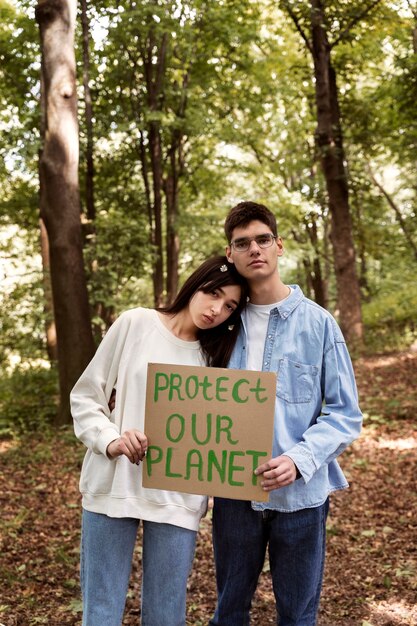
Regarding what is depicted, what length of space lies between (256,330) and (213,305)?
10.2 inches

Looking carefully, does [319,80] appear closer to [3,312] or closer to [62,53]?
[62,53]

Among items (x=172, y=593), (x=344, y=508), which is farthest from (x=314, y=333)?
(x=344, y=508)

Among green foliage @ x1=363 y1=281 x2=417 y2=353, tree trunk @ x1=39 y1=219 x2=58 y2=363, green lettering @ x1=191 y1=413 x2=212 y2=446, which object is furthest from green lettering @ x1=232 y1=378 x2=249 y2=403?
green foliage @ x1=363 y1=281 x2=417 y2=353

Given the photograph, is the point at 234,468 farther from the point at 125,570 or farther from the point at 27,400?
the point at 27,400

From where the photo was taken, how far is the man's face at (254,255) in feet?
8.52

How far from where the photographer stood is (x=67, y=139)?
27.7 ft

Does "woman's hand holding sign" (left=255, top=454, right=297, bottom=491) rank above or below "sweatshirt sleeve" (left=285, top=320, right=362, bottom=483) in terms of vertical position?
below

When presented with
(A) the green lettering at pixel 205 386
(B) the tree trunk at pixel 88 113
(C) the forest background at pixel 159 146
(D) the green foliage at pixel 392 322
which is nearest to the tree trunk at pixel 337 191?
(C) the forest background at pixel 159 146

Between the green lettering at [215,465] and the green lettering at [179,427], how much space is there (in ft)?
0.43

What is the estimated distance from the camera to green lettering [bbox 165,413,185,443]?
2469 millimetres

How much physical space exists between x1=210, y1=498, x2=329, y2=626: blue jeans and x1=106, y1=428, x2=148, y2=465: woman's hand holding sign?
517 millimetres

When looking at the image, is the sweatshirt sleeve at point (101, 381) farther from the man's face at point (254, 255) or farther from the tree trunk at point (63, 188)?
the tree trunk at point (63, 188)

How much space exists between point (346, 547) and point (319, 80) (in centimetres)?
1028

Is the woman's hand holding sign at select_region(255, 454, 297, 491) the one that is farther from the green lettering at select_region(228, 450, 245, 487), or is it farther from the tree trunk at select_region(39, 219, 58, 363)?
the tree trunk at select_region(39, 219, 58, 363)
